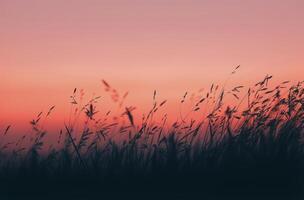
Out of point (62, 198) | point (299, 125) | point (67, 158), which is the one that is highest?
point (299, 125)

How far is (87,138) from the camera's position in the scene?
505 centimetres

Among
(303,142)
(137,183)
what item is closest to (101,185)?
(137,183)

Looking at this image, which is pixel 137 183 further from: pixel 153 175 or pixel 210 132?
pixel 210 132

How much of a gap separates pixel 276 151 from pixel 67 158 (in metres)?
1.91

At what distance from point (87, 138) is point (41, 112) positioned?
670mm

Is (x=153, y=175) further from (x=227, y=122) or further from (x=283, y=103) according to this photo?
(x=283, y=103)

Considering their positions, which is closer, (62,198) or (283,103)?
(62,198)

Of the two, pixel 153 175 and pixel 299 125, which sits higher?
pixel 299 125

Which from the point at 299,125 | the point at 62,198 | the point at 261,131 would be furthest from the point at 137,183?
the point at 299,125

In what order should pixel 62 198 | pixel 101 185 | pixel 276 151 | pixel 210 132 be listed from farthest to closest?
1. pixel 210 132
2. pixel 276 151
3. pixel 101 185
4. pixel 62 198

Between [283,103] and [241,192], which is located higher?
[283,103]

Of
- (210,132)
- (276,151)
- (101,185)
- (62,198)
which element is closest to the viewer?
(62,198)

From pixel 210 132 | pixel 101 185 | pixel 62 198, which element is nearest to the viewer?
pixel 62 198

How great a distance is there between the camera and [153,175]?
454 cm
